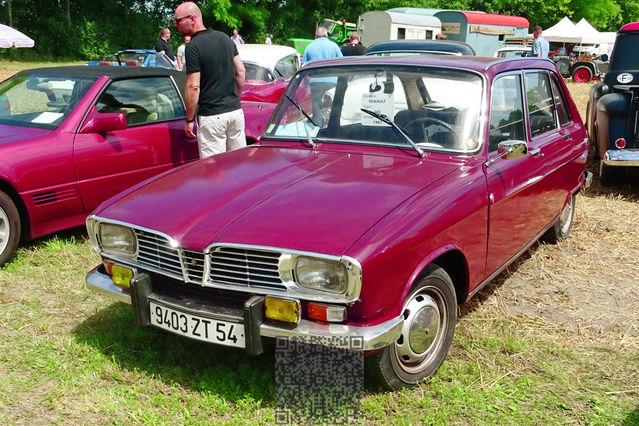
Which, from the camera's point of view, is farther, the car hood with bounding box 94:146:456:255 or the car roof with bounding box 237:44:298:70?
the car roof with bounding box 237:44:298:70

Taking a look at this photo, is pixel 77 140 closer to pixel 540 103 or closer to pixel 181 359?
pixel 181 359

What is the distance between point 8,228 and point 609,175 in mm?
6709

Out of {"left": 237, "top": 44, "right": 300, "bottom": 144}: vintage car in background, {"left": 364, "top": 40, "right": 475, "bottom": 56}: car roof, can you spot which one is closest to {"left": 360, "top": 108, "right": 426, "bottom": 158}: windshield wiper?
{"left": 237, "top": 44, "right": 300, "bottom": 144}: vintage car in background

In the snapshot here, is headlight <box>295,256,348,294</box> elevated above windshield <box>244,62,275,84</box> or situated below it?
below

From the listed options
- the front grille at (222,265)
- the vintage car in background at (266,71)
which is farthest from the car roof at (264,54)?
the front grille at (222,265)

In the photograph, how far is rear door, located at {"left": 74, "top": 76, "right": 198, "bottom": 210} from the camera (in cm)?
538

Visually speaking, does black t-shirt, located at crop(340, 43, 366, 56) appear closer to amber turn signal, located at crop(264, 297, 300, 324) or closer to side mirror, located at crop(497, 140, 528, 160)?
side mirror, located at crop(497, 140, 528, 160)

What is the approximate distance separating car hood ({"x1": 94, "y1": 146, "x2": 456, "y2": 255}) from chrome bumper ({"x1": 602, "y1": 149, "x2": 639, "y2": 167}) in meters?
4.30

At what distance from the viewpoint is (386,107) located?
12.9 ft

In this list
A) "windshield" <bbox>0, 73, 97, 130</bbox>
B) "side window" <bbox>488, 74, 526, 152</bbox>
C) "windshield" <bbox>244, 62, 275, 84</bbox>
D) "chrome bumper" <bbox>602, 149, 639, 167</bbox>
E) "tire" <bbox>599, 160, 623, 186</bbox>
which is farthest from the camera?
"windshield" <bbox>244, 62, 275, 84</bbox>

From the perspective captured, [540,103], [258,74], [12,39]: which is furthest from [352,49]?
[12,39]

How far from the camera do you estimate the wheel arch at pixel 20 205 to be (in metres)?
4.89

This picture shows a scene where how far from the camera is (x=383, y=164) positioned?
11.8 feet

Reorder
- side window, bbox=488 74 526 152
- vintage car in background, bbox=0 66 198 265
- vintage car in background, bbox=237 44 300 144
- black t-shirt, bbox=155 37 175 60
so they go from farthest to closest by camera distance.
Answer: black t-shirt, bbox=155 37 175 60, vintage car in background, bbox=237 44 300 144, vintage car in background, bbox=0 66 198 265, side window, bbox=488 74 526 152
